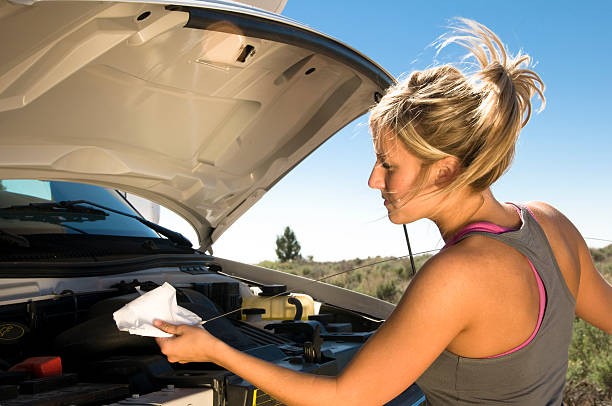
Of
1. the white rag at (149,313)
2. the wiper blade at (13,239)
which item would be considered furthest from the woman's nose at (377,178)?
the wiper blade at (13,239)

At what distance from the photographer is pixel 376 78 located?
2.76 meters

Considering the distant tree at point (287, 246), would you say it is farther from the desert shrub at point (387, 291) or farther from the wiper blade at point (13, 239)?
the wiper blade at point (13, 239)

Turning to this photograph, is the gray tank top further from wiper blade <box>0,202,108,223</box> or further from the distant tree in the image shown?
the distant tree

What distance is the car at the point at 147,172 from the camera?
1.94 meters

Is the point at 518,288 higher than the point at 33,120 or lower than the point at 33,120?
lower

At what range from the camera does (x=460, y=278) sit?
127 cm

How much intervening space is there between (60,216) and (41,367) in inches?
47.0

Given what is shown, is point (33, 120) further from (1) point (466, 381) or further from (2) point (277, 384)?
(1) point (466, 381)

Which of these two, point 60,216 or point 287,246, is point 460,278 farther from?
point 287,246

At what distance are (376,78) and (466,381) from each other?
167 cm

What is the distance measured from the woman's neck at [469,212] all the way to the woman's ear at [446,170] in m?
0.05

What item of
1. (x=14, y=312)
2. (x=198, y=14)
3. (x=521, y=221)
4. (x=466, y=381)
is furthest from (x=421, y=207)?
(x=14, y=312)

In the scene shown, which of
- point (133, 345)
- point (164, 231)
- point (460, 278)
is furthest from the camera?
point (164, 231)

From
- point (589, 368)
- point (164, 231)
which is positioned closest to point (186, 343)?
point (164, 231)
